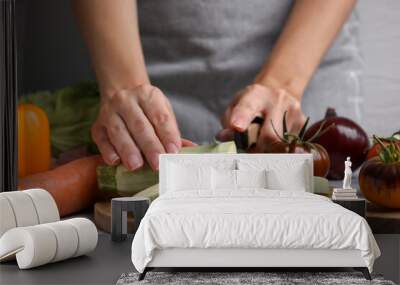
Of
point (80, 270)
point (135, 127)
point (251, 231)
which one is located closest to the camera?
point (251, 231)

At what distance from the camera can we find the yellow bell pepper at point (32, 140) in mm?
4512

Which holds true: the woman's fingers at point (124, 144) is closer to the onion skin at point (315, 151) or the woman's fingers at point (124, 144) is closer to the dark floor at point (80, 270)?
the dark floor at point (80, 270)

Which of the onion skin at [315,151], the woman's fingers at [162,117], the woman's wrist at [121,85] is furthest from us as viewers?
the woman's wrist at [121,85]

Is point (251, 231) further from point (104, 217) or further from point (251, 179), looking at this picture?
point (104, 217)

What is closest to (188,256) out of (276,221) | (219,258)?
(219,258)

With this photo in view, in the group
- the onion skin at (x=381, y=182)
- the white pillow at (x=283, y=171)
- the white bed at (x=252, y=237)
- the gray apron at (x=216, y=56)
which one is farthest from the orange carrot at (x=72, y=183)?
the onion skin at (x=381, y=182)

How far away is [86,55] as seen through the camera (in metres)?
4.48

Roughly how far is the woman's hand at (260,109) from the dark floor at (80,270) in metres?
0.98

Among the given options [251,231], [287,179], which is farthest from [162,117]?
[251,231]

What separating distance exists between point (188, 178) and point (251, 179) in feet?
1.02

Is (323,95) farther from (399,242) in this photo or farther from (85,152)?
(85,152)

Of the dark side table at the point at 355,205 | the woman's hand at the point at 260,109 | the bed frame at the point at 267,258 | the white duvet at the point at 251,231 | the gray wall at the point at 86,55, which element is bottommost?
the bed frame at the point at 267,258

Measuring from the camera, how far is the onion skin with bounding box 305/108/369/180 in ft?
14.3

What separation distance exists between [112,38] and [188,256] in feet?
5.58
